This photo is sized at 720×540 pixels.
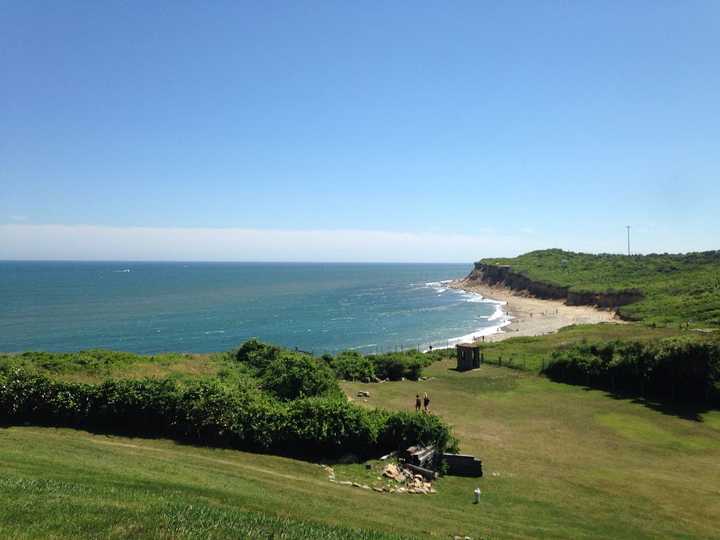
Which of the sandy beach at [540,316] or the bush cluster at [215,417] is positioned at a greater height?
the bush cluster at [215,417]

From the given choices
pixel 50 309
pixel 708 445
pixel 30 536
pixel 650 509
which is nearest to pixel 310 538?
pixel 30 536

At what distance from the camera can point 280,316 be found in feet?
329

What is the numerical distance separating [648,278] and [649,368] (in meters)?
97.8

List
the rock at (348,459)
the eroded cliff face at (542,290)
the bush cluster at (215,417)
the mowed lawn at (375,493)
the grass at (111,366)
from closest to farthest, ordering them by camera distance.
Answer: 1. the mowed lawn at (375,493)
2. the rock at (348,459)
3. the bush cluster at (215,417)
4. the grass at (111,366)
5. the eroded cliff face at (542,290)

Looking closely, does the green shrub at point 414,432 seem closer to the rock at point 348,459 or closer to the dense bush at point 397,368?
the rock at point 348,459

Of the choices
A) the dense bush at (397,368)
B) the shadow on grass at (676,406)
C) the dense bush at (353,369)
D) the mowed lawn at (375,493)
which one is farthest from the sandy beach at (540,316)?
the mowed lawn at (375,493)

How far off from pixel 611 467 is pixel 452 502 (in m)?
9.06

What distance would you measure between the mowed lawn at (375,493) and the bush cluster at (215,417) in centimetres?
106

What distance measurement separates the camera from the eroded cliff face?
10047cm

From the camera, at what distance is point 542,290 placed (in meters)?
129

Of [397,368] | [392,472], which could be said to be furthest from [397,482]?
[397,368]

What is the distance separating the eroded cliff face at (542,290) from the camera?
100475mm

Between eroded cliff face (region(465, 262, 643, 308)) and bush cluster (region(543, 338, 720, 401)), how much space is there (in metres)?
65.6

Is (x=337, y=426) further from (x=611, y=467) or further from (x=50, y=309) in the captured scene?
(x=50, y=309)
